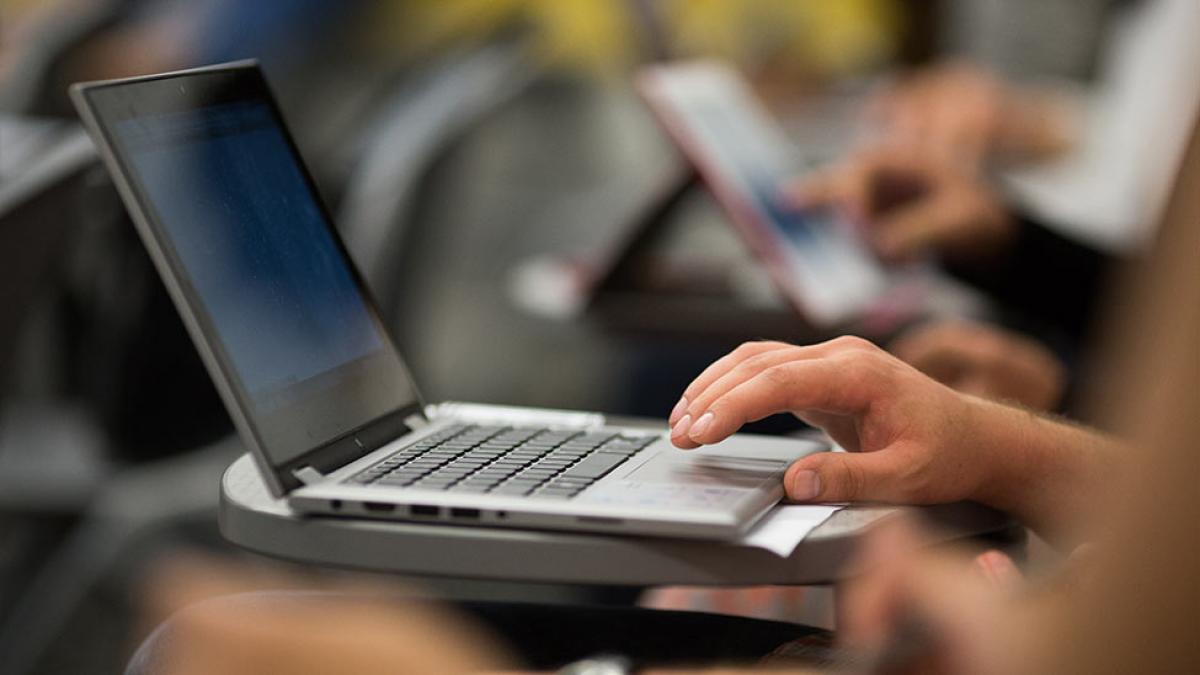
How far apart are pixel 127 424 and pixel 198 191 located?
46.2 inches

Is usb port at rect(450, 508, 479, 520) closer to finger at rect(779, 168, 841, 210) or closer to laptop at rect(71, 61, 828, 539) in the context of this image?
laptop at rect(71, 61, 828, 539)

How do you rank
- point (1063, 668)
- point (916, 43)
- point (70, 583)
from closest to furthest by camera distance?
point (1063, 668)
point (70, 583)
point (916, 43)

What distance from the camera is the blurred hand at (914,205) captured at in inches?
79.0

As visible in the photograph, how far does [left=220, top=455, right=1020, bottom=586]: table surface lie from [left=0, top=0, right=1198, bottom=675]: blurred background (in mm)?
284

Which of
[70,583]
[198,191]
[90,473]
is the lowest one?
[70,583]

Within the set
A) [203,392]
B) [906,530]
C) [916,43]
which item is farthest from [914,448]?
[916,43]

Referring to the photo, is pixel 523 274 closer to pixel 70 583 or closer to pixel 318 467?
pixel 70 583

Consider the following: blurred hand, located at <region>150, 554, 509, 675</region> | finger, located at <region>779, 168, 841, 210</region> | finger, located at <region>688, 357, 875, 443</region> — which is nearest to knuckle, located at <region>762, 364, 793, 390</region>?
finger, located at <region>688, 357, 875, 443</region>

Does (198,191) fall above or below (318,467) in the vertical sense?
above

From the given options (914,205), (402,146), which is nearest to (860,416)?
(914,205)

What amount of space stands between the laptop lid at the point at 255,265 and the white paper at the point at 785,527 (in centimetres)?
26

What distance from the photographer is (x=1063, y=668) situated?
22.2 inches

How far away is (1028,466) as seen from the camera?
2.95ft

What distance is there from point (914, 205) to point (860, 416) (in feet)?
4.07
